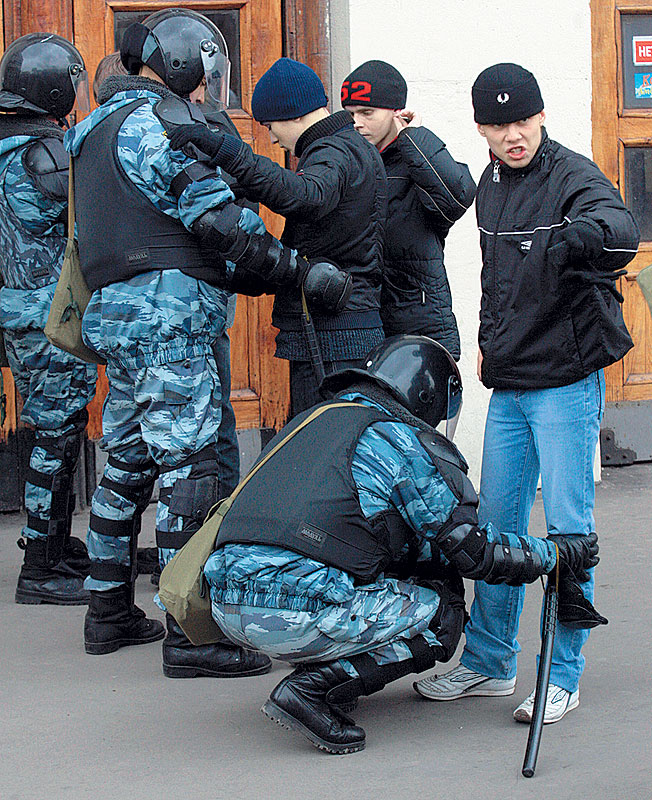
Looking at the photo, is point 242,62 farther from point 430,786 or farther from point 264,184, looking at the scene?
point 430,786

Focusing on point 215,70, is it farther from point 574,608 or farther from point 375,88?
point 574,608

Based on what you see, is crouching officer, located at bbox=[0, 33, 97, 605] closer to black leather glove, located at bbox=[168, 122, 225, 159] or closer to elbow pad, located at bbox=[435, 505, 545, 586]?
black leather glove, located at bbox=[168, 122, 225, 159]

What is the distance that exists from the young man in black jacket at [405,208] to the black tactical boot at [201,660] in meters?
1.40

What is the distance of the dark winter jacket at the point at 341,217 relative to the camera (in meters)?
3.86

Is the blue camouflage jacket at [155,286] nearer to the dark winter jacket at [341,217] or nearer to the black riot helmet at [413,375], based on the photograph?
the dark winter jacket at [341,217]

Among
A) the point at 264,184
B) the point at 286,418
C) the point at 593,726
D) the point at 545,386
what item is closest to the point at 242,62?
the point at 286,418

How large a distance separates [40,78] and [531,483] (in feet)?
7.85

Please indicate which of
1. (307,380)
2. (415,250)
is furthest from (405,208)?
(307,380)

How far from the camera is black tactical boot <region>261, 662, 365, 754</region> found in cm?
305

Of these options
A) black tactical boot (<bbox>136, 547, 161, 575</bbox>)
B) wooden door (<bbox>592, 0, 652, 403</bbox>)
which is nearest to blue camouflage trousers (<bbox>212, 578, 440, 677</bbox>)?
black tactical boot (<bbox>136, 547, 161, 575</bbox>)

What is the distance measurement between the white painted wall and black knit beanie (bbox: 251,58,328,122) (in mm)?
1667

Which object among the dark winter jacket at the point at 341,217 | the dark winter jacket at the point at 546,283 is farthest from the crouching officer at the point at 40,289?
the dark winter jacket at the point at 546,283

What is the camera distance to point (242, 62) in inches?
228

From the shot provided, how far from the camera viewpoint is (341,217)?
13.1ft
